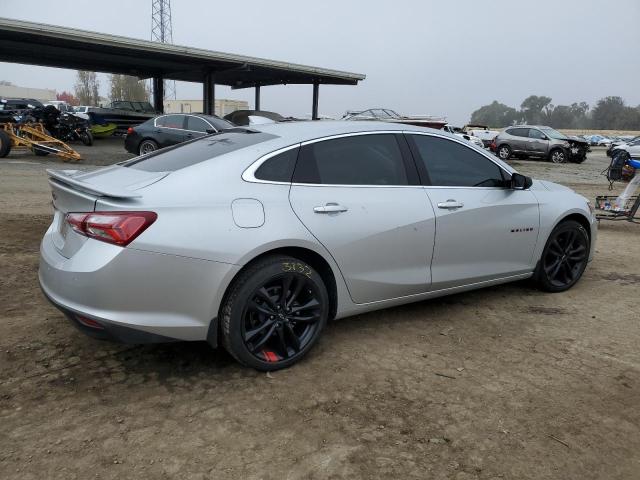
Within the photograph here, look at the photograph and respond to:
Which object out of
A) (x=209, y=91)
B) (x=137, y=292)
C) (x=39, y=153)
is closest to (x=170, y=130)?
(x=39, y=153)

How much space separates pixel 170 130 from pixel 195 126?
2.74ft

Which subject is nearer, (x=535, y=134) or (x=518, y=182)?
(x=518, y=182)

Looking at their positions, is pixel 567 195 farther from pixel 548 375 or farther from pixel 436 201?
pixel 548 375

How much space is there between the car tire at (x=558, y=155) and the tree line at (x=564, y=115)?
2934 inches

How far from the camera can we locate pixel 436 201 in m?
3.81

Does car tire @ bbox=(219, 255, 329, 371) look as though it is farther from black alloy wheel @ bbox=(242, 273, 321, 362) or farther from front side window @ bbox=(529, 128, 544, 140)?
front side window @ bbox=(529, 128, 544, 140)

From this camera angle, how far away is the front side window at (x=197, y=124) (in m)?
15.0

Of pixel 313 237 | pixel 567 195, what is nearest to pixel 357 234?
pixel 313 237

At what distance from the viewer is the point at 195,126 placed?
594 inches

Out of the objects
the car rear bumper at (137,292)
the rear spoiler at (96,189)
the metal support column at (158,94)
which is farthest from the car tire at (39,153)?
the car rear bumper at (137,292)

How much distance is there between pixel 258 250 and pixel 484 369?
5.22ft

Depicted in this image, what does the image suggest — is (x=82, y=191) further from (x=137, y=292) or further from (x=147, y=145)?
(x=147, y=145)

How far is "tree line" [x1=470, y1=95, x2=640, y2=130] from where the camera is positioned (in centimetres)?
9419

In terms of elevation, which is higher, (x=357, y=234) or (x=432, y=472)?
(x=357, y=234)
